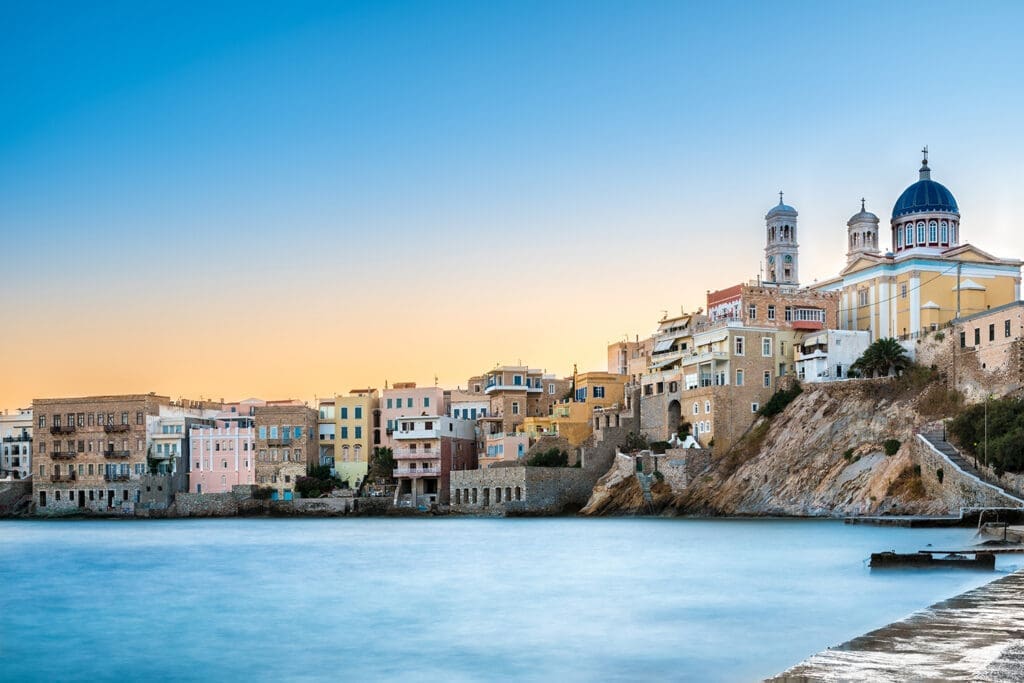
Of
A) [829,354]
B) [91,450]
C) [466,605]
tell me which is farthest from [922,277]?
[91,450]

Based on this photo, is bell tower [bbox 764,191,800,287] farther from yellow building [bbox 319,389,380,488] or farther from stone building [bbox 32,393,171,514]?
stone building [bbox 32,393,171,514]

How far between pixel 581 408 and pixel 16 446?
49.4 meters

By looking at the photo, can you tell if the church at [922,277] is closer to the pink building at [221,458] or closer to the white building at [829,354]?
the white building at [829,354]

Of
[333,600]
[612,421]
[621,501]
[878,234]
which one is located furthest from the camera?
[878,234]

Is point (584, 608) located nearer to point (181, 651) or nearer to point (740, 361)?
point (181, 651)

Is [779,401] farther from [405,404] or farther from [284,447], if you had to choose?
[284,447]

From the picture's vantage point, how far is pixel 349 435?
7062cm

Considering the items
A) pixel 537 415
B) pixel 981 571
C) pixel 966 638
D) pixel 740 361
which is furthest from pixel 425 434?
pixel 966 638

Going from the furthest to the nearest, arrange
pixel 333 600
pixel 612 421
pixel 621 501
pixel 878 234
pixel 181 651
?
pixel 878 234
pixel 612 421
pixel 621 501
pixel 333 600
pixel 181 651

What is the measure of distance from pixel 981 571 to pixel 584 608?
288 inches

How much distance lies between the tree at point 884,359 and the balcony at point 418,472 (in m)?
23.1

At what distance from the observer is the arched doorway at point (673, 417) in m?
60.4

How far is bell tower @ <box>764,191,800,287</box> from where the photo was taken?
78625 mm

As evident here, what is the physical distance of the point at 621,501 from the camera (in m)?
57.5
